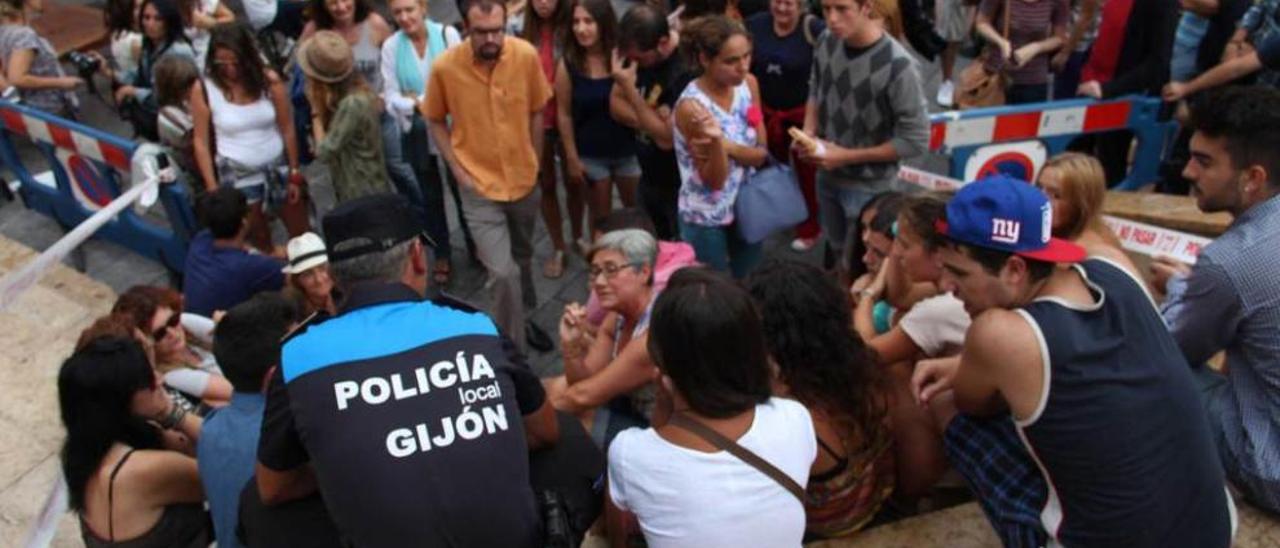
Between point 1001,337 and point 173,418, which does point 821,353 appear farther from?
point 173,418

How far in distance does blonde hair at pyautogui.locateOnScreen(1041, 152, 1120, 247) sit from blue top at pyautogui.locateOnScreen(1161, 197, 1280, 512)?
0.43 m

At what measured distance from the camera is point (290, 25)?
7102 mm

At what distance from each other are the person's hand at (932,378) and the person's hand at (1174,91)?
3.24m

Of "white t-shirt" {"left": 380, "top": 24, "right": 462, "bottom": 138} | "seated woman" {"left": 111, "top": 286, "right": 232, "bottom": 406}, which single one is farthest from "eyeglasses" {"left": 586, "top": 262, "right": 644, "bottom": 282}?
"white t-shirt" {"left": 380, "top": 24, "right": 462, "bottom": 138}

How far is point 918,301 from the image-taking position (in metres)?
3.40

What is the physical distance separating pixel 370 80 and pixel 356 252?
3.31m

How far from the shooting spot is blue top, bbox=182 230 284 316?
447 cm

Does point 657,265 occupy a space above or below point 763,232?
above

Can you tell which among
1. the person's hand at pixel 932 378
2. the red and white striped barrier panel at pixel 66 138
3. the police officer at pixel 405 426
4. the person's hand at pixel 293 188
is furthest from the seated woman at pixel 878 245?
the red and white striped barrier panel at pixel 66 138

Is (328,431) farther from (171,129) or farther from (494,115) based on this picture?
(171,129)

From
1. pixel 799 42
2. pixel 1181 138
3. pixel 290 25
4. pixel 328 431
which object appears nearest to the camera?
pixel 328 431

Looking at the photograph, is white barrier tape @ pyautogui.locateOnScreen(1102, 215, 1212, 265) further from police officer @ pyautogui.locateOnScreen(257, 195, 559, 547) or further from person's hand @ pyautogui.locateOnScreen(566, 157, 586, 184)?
police officer @ pyautogui.locateOnScreen(257, 195, 559, 547)

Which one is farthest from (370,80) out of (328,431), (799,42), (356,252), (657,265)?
(328,431)

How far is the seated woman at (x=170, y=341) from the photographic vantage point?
3.88 meters
